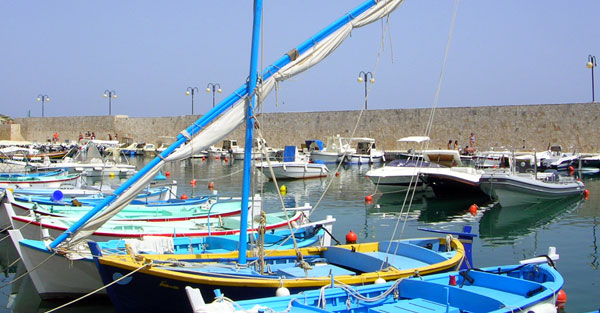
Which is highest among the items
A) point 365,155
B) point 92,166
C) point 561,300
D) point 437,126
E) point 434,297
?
point 437,126

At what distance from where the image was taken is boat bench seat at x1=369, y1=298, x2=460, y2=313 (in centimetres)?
639

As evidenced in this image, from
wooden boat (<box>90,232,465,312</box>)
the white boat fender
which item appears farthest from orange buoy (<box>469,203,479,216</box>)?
the white boat fender

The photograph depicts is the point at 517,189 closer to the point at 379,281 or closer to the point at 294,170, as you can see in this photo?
the point at 294,170

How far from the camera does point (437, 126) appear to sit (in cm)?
4797

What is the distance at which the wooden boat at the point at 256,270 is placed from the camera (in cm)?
683

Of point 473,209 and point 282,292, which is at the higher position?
point 282,292

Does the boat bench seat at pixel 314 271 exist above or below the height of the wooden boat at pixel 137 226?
below

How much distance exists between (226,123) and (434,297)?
126 inches

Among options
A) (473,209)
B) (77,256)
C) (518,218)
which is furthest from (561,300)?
(473,209)

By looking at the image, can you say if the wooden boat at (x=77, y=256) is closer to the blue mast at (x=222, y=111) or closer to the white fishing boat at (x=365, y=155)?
the blue mast at (x=222, y=111)

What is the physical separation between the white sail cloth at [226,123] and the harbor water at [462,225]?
0.85 meters

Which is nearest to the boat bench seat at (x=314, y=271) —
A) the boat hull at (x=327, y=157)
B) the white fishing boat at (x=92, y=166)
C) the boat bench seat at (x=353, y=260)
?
the boat bench seat at (x=353, y=260)

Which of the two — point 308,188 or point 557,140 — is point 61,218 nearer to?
point 308,188

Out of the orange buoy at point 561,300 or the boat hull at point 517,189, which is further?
the boat hull at point 517,189
